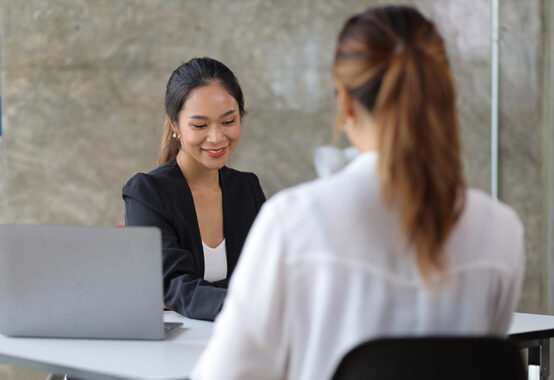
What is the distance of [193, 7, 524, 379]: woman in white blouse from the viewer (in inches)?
39.0

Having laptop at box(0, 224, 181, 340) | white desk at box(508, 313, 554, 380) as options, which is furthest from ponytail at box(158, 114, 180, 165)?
white desk at box(508, 313, 554, 380)

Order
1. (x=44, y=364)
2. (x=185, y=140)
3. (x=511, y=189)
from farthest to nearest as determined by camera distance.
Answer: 1. (x=511, y=189)
2. (x=185, y=140)
3. (x=44, y=364)

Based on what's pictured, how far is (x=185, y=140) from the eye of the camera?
7.84 feet

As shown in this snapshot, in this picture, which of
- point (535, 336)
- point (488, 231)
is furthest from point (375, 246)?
point (535, 336)

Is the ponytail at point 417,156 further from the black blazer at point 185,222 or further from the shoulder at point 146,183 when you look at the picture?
the shoulder at point 146,183

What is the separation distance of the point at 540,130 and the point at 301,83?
157 centimetres

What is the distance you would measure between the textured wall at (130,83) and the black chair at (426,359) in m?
2.89

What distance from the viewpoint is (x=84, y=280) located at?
167cm

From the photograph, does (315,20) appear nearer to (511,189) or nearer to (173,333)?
(511,189)

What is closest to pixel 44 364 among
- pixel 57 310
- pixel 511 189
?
pixel 57 310

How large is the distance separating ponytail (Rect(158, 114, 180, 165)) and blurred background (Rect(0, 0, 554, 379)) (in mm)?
1172

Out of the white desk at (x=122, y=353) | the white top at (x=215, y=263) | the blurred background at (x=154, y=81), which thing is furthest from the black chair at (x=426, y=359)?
the blurred background at (x=154, y=81)

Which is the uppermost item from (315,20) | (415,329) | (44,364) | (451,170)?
(315,20)

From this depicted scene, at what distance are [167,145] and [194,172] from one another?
0.19 m
